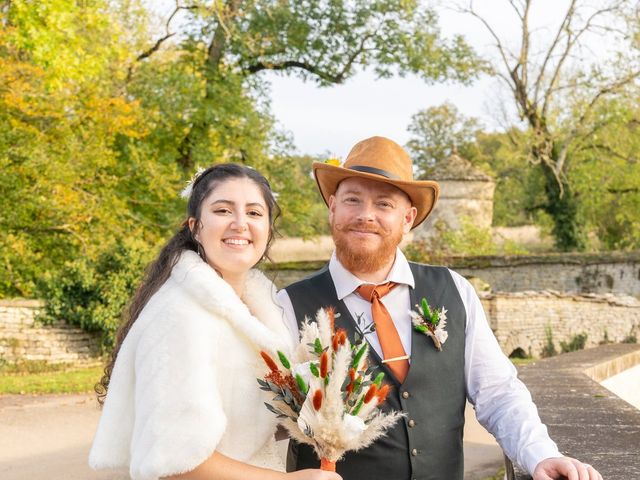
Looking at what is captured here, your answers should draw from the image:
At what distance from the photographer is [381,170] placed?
281 cm

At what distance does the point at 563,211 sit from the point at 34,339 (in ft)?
63.3

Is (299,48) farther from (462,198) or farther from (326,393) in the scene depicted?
(326,393)

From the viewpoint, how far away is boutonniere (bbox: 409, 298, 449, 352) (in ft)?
9.02

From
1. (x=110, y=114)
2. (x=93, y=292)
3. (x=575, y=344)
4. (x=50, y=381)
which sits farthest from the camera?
(x=110, y=114)

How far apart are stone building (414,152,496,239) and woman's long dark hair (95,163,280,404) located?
20451 mm

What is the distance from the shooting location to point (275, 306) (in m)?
2.51

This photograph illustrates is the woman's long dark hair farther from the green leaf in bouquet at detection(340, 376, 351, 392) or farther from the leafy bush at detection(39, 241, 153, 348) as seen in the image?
the leafy bush at detection(39, 241, 153, 348)

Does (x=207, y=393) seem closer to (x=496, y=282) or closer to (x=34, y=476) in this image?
(x=34, y=476)

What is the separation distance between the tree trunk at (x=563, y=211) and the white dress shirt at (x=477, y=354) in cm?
2477

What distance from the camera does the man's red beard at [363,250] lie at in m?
2.81

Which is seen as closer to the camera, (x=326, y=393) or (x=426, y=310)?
(x=326, y=393)

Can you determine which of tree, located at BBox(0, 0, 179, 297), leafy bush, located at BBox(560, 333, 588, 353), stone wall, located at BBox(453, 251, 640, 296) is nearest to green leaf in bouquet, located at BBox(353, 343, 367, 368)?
tree, located at BBox(0, 0, 179, 297)

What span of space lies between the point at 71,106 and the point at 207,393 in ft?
52.3

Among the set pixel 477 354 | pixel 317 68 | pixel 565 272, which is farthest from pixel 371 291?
pixel 565 272
